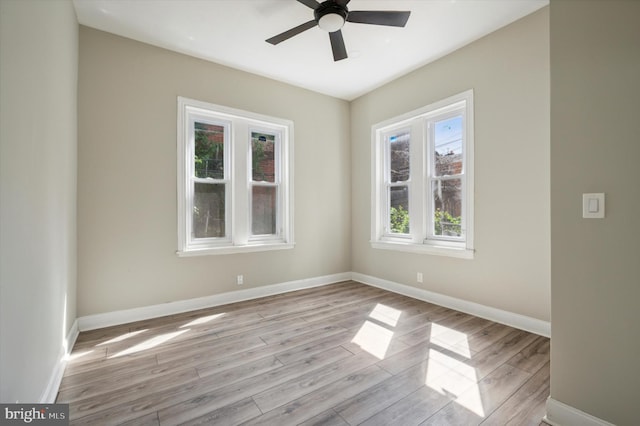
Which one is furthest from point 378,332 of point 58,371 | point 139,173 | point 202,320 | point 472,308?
point 139,173

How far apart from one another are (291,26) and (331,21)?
32.7 inches

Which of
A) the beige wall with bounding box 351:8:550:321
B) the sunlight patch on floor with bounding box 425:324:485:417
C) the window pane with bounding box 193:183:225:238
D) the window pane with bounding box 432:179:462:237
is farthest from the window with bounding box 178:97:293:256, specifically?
the sunlight patch on floor with bounding box 425:324:485:417

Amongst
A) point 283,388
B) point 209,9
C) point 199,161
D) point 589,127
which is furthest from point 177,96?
point 589,127

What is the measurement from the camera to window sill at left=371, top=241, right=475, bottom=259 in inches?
135

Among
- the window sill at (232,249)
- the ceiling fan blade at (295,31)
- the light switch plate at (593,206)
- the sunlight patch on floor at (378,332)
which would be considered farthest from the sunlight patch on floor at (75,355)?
the light switch plate at (593,206)

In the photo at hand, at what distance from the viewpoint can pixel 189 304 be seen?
11.8ft

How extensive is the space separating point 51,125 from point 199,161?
1.79 m

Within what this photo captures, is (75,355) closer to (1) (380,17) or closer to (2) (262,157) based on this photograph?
(2) (262,157)

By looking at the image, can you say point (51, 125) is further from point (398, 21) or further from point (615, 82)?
point (615, 82)

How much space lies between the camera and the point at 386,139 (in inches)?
181

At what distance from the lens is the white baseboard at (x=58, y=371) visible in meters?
1.86

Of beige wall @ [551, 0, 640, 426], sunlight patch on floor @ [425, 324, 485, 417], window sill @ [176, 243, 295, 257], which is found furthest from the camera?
window sill @ [176, 243, 295, 257]

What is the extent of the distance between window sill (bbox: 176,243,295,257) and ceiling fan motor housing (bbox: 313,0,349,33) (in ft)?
8.99

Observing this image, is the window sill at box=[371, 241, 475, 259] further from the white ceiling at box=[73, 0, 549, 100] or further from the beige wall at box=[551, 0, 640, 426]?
the white ceiling at box=[73, 0, 549, 100]
